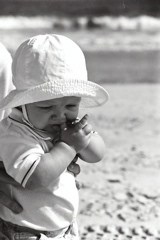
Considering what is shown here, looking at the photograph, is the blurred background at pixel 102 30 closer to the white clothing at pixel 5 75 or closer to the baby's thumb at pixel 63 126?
the white clothing at pixel 5 75

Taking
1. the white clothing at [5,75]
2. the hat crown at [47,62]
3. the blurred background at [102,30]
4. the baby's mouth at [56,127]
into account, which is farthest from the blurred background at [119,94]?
the hat crown at [47,62]

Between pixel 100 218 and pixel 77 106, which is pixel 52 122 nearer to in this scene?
pixel 77 106

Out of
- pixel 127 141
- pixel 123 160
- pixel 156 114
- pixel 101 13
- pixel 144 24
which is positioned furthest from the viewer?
pixel 101 13

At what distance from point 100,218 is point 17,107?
1.31 m

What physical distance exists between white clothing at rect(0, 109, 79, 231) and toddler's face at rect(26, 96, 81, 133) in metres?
0.04

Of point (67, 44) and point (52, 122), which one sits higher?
point (67, 44)

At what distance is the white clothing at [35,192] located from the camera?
1482mm

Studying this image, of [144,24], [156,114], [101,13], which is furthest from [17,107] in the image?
[101,13]

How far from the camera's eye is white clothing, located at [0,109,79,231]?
1.48m

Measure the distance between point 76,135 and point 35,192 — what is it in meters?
0.21

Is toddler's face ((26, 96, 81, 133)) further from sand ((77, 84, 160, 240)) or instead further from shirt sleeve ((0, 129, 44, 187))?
sand ((77, 84, 160, 240))

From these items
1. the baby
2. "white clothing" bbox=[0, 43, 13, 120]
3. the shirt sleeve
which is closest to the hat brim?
the baby

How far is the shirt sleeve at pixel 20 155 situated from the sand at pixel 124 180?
1.15 m

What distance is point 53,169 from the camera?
4.75 ft
